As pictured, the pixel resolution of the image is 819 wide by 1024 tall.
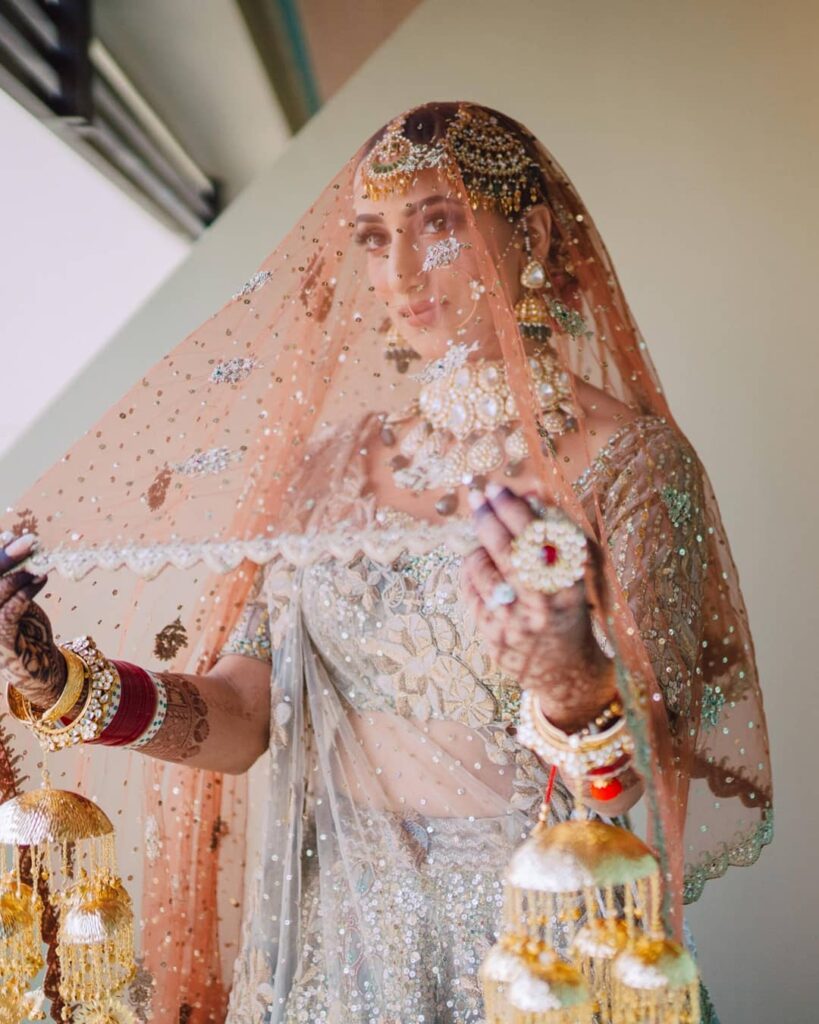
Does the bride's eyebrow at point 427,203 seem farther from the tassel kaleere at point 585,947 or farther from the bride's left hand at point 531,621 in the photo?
the tassel kaleere at point 585,947

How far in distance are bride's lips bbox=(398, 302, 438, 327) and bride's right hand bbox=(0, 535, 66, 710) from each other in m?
0.39

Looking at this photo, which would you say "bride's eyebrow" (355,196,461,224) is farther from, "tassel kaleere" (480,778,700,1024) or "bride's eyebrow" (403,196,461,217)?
"tassel kaleere" (480,778,700,1024)

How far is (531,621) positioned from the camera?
2.15ft

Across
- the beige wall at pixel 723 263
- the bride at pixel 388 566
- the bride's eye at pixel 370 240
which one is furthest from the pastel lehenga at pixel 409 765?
the beige wall at pixel 723 263

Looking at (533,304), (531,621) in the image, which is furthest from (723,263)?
(531,621)

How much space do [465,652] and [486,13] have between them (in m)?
1.12

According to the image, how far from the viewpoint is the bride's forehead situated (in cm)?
91

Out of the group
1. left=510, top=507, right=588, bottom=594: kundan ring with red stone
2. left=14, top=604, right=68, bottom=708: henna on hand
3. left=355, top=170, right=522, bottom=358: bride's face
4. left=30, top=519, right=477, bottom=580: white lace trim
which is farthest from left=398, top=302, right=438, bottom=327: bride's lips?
left=14, top=604, right=68, bottom=708: henna on hand

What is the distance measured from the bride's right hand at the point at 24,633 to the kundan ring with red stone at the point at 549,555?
18.1 inches

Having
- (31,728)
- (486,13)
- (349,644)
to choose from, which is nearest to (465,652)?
(349,644)

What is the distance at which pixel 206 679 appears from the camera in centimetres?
109

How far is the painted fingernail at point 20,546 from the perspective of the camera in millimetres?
873

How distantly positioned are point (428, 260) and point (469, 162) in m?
0.12

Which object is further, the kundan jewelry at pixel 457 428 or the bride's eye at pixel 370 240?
the bride's eye at pixel 370 240
